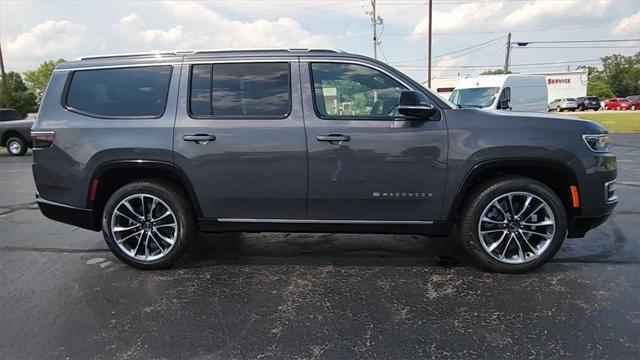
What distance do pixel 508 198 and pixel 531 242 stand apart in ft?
1.55

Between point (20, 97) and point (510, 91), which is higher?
point (20, 97)

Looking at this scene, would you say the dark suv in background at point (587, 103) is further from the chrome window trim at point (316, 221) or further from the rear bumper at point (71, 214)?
the rear bumper at point (71, 214)

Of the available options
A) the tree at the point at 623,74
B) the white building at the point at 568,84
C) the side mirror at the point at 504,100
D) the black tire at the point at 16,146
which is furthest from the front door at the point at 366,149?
the tree at the point at 623,74

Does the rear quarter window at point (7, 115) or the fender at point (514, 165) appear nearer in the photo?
the fender at point (514, 165)

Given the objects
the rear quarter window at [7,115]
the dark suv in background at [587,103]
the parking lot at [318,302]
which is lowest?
the parking lot at [318,302]

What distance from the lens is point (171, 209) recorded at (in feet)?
14.9

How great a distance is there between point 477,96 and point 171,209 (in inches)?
569

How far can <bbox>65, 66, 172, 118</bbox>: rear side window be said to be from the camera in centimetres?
451

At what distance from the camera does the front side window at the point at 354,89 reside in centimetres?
437

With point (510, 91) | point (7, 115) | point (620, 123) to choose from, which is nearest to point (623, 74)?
point (620, 123)

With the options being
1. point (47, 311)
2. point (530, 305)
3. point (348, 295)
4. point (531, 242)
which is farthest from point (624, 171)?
point (47, 311)

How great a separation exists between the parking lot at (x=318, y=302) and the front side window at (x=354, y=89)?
1457mm

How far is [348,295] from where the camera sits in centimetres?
401

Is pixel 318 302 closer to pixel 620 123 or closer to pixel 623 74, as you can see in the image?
pixel 620 123
